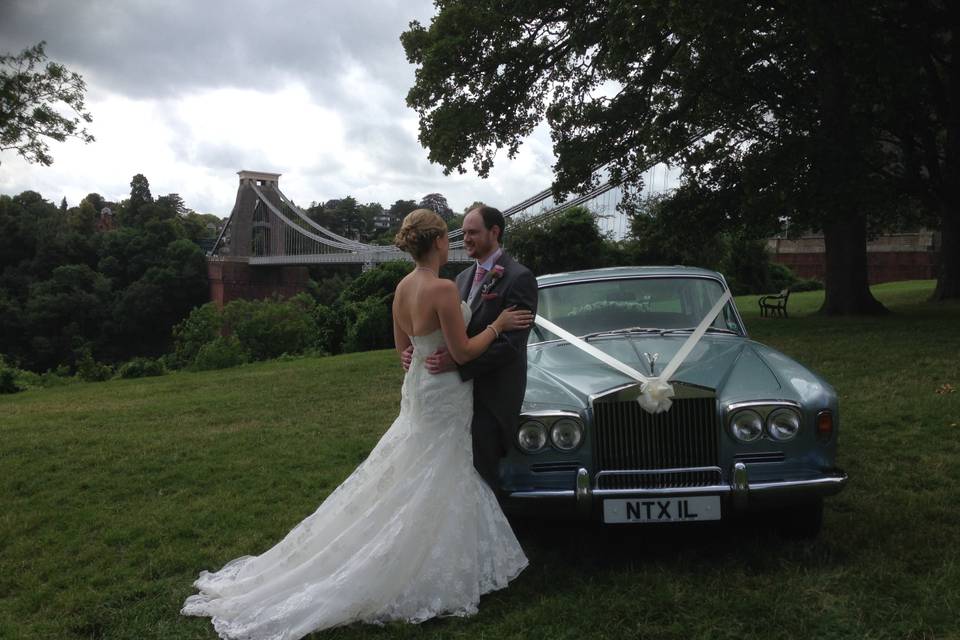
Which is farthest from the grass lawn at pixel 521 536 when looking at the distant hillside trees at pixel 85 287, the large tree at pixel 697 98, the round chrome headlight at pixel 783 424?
the distant hillside trees at pixel 85 287

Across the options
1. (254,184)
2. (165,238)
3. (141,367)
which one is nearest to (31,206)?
(165,238)

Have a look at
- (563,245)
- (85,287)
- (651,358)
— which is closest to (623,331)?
(651,358)

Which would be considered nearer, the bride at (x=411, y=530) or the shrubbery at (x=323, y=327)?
the bride at (x=411, y=530)

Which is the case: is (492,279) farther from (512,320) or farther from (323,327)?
(323,327)

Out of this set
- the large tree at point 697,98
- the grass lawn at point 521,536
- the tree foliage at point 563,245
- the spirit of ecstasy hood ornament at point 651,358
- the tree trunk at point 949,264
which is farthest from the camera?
the tree foliage at point 563,245

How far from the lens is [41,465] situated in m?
6.70

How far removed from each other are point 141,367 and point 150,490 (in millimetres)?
10859

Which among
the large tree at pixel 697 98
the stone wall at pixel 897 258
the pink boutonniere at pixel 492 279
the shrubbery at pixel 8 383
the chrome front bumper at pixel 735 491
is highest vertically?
the large tree at pixel 697 98

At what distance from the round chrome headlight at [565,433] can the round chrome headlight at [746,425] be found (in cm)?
71

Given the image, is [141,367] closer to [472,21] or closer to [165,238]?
[472,21]

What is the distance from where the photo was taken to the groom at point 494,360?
11.7 ft

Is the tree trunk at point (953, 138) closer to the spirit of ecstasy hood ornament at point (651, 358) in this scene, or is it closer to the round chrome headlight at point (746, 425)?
the spirit of ecstasy hood ornament at point (651, 358)

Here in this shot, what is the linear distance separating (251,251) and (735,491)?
2404 inches

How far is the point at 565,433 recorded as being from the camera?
3.78 m
